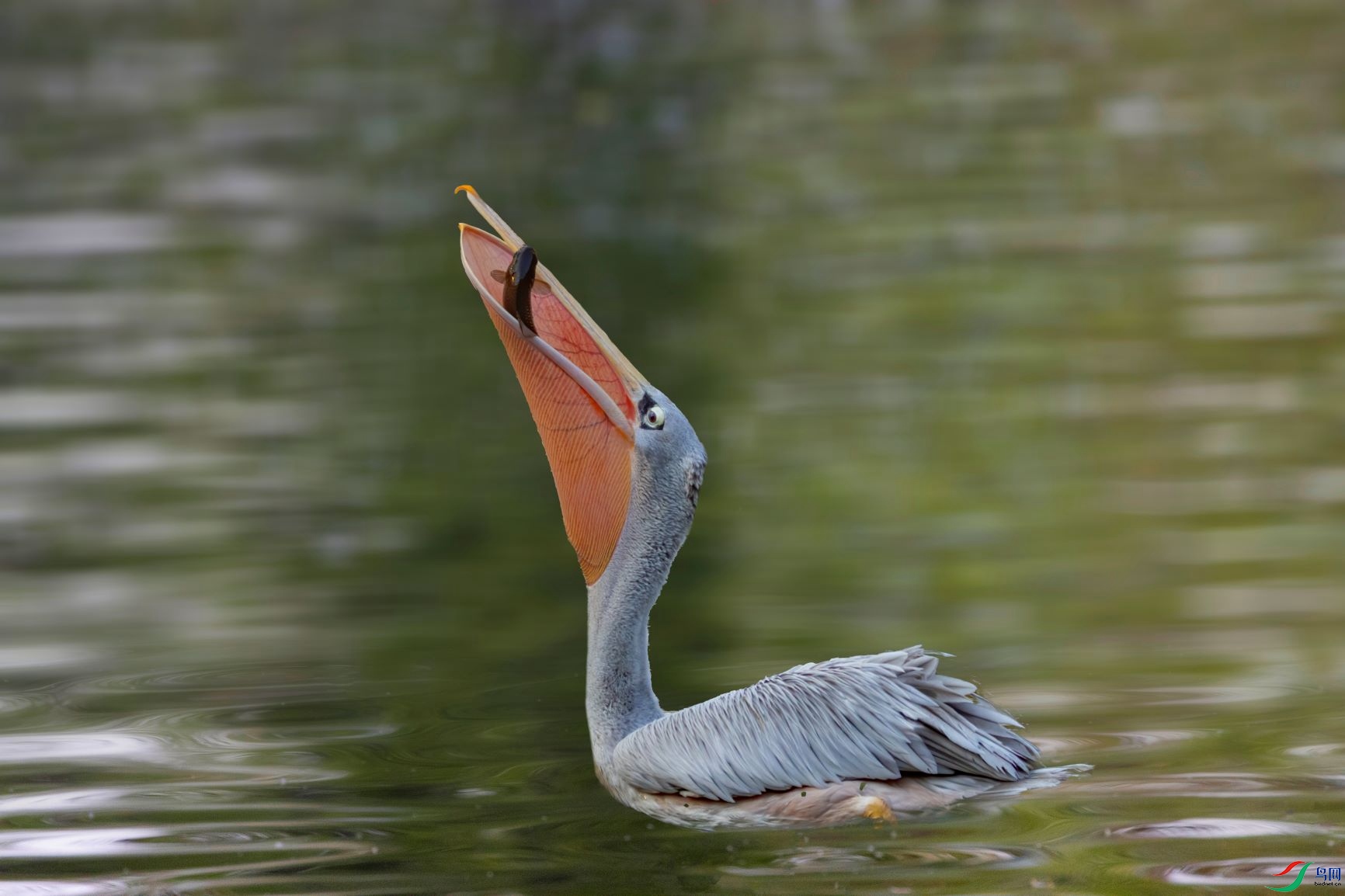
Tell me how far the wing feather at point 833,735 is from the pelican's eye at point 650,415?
624 mm

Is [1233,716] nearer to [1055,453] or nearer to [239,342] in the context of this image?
[1055,453]

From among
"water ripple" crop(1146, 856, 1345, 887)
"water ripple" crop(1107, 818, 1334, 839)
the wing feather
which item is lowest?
"water ripple" crop(1146, 856, 1345, 887)

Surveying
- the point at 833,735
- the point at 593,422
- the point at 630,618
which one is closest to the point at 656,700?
the point at 630,618

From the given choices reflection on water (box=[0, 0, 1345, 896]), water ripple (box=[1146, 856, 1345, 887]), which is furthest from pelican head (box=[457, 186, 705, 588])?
water ripple (box=[1146, 856, 1345, 887])

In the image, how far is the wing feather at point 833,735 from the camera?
3.78 metres

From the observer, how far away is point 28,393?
28.4ft

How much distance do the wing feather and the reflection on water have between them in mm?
114

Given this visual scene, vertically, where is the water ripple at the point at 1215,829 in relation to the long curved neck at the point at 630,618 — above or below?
below

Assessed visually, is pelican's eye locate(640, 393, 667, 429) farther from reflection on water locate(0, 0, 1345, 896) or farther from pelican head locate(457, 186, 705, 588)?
reflection on water locate(0, 0, 1345, 896)

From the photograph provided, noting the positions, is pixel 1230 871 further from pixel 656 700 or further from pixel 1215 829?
pixel 656 700

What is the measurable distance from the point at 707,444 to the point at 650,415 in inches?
132

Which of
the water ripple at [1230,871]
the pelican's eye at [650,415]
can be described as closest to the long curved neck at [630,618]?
the pelican's eye at [650,415]

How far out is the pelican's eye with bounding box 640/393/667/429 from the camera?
4.11 metres

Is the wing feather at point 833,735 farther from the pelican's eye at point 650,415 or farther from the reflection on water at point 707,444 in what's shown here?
the pelican's eye at point 650,415
